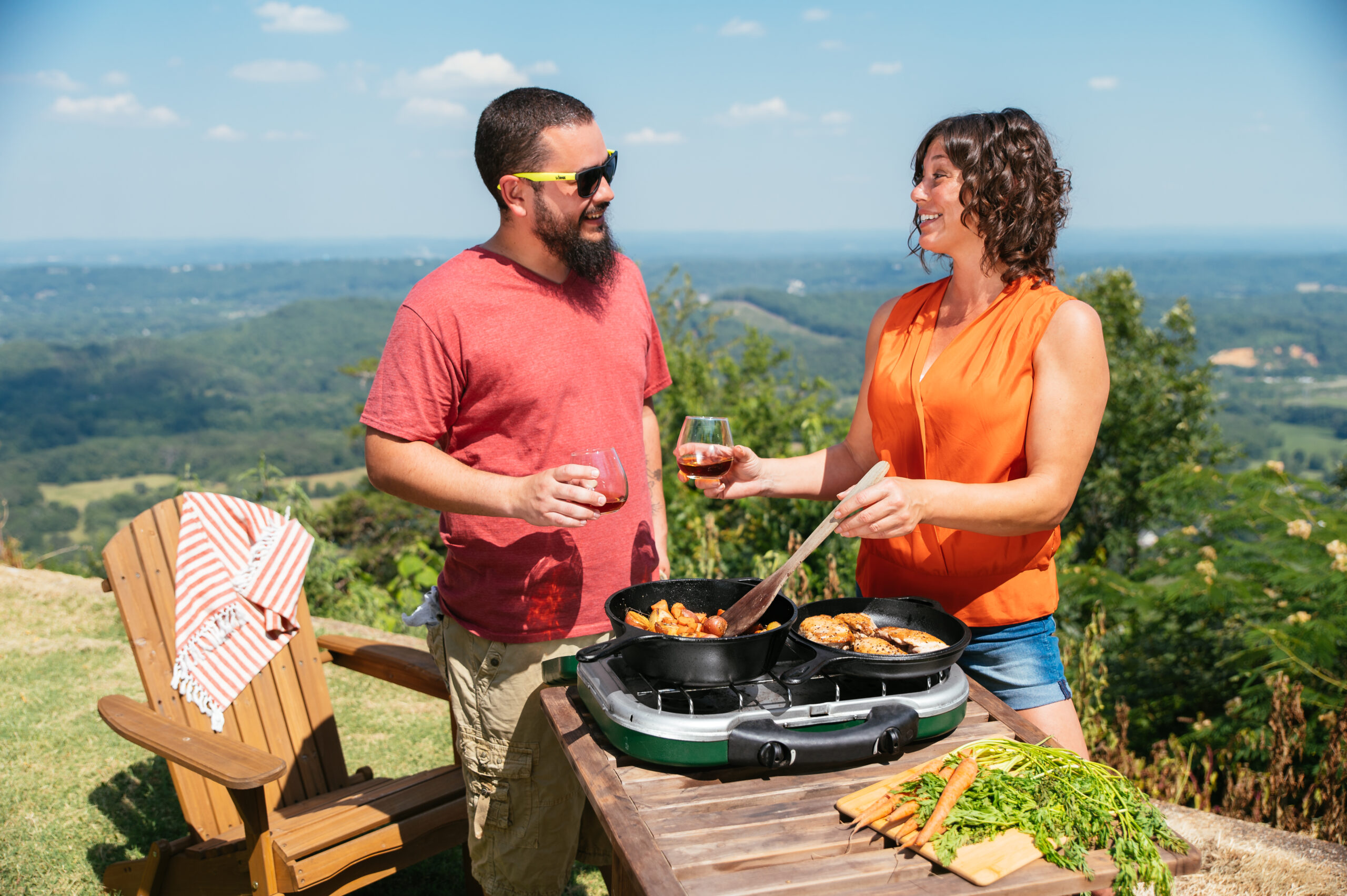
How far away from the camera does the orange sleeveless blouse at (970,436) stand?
1.87 m

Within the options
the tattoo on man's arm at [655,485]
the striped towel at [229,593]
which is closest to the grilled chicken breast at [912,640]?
the tattoo on man's arm at [655,485]

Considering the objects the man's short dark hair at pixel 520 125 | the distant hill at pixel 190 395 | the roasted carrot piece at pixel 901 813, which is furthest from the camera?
the distant hill at pixel 190 395

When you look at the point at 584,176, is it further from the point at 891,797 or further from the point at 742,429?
the point at 742,429

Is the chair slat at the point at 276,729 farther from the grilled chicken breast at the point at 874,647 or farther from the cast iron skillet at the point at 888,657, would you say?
the grilled chicken breast at the point at 874,647

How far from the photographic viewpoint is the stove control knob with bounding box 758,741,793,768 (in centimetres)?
138

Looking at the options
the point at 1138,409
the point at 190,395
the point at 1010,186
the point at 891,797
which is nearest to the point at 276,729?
the point at 891,797

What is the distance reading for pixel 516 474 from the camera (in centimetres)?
221

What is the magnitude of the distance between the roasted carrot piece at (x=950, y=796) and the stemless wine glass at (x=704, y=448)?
0.91 metres

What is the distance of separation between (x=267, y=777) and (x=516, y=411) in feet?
3.79

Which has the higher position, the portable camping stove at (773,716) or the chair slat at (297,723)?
the portable camping stove at (773,716)

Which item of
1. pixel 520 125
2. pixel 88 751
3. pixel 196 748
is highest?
pixel 520 125

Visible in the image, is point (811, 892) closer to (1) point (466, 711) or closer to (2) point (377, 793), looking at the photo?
(1) point (466, 711)

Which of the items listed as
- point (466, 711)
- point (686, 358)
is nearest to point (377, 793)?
point (466, 711)

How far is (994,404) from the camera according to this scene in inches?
73.3
